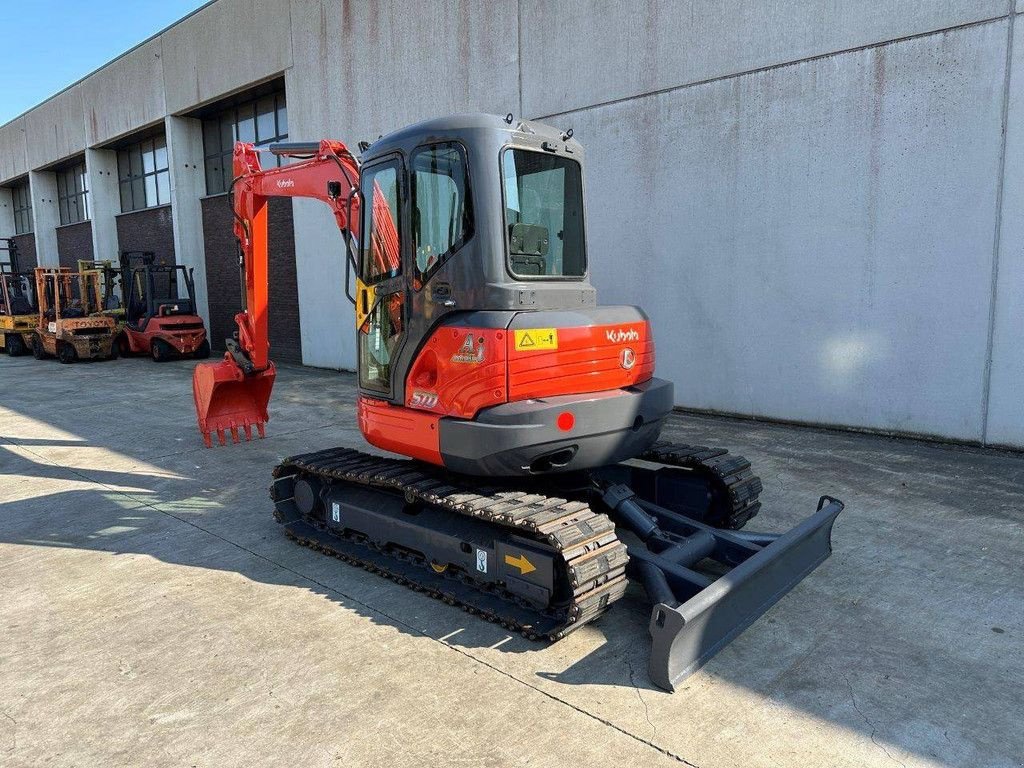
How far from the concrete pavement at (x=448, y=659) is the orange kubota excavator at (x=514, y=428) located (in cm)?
25

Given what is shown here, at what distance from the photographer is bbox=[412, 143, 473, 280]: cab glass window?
417 centimetres

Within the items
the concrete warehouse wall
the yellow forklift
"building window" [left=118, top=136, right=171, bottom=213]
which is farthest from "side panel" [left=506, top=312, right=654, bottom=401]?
the yellow forklift

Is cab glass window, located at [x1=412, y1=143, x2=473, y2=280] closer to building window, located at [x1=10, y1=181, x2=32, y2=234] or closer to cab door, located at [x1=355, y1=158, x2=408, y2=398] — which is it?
cab door, located at [x1=355, y1=158, x2=408, y2=398]

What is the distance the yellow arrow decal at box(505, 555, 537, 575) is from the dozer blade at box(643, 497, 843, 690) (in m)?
0.67

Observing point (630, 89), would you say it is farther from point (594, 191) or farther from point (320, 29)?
point (320, 29)

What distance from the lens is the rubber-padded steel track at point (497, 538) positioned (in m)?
3.61

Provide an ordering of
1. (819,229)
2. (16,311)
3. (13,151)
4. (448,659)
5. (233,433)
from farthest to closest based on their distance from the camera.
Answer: (13,151) → (16,311) → (819,229) → (233,433) → (448,659)

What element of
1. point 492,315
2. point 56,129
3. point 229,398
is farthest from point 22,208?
point 492,315

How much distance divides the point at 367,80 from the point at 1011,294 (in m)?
11.5

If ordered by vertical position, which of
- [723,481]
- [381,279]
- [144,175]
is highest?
[144,175]

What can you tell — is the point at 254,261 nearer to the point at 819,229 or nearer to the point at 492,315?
the point at 492,315

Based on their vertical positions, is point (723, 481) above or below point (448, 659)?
above

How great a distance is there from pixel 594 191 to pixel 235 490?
21.9 ft

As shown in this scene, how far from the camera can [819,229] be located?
8.52 m
